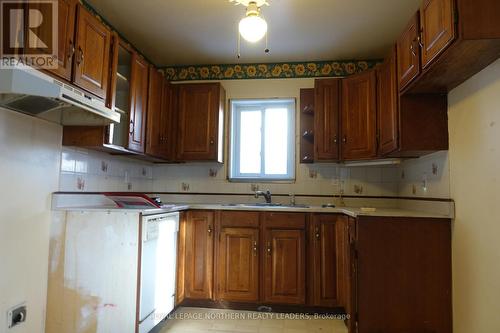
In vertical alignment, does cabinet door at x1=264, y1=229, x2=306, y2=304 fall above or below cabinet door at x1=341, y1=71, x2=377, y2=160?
below

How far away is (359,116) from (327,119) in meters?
0.31

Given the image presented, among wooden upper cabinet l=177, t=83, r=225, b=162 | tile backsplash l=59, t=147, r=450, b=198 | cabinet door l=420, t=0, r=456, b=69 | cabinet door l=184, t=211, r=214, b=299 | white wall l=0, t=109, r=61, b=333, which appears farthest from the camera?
wooden upper cabinet l=177, t=83, r=225, b=162

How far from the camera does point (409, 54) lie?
6.76ft

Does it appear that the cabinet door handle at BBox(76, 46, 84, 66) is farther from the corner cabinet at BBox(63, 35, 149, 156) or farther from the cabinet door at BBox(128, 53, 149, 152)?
the cabinet door at BBox(128, 53, 149, 152)

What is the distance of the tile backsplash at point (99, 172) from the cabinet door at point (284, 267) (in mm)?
1478

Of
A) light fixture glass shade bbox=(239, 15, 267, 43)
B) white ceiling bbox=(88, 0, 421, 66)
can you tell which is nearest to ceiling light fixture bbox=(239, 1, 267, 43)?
light fixture glass shade bbox=(239, 15, 267, 43)

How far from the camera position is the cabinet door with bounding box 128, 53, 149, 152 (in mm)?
2535

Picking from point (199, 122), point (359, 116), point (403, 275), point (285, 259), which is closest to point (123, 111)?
point (199, 122)

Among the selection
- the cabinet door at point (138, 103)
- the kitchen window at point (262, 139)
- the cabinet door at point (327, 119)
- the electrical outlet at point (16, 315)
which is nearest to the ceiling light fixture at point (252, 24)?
the cabinet door at point (138, 103)

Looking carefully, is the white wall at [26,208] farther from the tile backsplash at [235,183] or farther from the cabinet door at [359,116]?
the cabinet door at [359,116]

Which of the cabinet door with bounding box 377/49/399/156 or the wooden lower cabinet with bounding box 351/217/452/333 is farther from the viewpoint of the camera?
the cabinet door with bounding box 377/49/399/156

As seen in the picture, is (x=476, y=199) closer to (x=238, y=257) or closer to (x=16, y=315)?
(x=238, y=257)

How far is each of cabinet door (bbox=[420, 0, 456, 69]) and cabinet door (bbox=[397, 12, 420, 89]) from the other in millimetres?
77

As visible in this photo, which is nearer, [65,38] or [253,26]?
[65,38]
